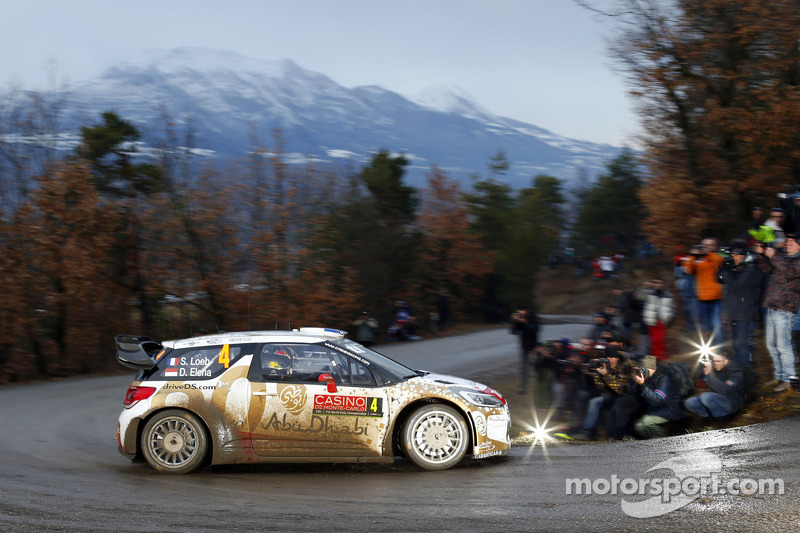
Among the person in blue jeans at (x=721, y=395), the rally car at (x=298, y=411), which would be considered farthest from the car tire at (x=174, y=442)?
the person in blue jeans at (x=721, y=395)

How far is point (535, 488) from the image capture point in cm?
685

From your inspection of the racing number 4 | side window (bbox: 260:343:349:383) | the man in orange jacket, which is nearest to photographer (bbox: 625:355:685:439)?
the man in orange jacket

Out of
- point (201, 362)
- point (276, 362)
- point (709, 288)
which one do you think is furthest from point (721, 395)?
point (201, 362)

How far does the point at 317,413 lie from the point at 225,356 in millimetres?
1264

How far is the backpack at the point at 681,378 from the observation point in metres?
9.72

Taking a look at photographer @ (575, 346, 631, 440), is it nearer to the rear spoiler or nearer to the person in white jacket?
the person in white jacket

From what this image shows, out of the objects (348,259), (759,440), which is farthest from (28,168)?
(759,440)

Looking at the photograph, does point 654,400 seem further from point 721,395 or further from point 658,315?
point 658,315

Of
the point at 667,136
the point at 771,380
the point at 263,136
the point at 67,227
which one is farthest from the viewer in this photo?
the point at 263,136

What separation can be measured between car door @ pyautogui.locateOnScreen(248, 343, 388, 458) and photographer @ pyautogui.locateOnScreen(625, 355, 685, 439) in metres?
3.39

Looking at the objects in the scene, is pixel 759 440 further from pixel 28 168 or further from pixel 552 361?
pixel 28 168

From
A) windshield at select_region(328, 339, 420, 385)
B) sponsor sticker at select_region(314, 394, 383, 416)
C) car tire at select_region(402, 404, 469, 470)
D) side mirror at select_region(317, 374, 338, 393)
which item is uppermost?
windshield at select_region(328, 339, 420, 385)

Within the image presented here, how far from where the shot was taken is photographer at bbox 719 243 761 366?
10438 millimetres

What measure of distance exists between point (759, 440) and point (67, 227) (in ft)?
72.0
